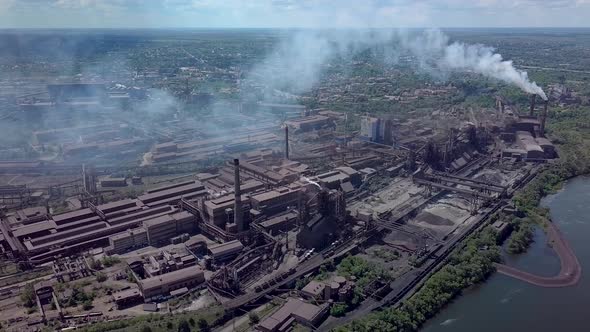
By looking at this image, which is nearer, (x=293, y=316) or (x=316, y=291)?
(x=293, y=316)

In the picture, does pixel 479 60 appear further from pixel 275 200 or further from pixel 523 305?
pixel 523 305

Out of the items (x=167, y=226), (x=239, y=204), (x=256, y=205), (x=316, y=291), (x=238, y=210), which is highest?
(x=239, y=204)

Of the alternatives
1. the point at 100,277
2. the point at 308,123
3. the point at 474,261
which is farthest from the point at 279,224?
the point at 308,123

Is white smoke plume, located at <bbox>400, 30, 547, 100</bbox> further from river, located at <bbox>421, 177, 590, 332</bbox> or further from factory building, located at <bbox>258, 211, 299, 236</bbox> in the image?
factory building, located at <bbox>258, 211, 299, 236</bbox>

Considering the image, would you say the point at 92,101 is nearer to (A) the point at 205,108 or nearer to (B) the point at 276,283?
(A) the point at 205,108

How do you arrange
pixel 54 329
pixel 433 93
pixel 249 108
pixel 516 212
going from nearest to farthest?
pixel 54 329 < pixel 516 212 < pixel 249 108 < pixel 433 93

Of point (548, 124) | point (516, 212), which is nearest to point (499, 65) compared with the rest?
point (548, 124)
